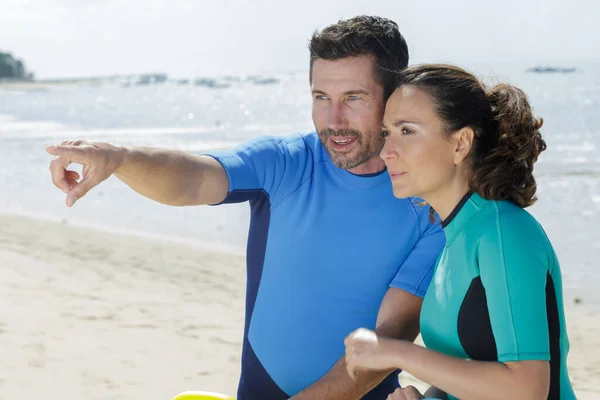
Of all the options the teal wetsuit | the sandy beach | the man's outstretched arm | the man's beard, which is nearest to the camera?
the teal wetsuit

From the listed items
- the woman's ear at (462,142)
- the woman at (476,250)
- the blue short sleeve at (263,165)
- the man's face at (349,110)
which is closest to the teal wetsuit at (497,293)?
A: the woman at (476,250)

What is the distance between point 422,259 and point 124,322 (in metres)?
4.07

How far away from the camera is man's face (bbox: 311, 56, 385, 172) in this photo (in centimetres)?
254

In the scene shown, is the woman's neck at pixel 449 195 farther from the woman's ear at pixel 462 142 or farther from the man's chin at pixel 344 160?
the man's chin at pixel 344 160

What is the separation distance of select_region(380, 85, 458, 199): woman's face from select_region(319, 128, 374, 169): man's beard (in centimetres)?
42

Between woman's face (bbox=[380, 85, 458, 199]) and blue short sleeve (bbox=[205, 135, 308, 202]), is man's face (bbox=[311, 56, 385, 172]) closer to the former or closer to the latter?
blue short sleeve (bbox=[205, 135, 308, 202])

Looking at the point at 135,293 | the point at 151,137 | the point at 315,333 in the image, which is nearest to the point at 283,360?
the point at 315,333

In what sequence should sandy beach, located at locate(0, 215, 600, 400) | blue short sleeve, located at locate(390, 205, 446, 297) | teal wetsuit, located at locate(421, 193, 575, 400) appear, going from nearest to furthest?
teal wetsuit, located at locate(421, 193, 575, 400)
blue short sleeve, located at locate(390, 205, 446, 297)
sandy beach, located at locate(0, 215, 600, 400)

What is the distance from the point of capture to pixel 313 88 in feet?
8.62

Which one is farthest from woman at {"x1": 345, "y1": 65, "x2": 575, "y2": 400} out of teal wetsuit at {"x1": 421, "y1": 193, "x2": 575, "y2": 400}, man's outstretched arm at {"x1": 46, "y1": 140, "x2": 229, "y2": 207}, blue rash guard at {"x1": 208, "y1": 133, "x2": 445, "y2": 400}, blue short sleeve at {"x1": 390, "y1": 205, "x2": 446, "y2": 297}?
man's outstretched arm at {"x1": 46, "y1": 140, "x2": 229, "y2": 207}

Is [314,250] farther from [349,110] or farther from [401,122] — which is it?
[401,122]

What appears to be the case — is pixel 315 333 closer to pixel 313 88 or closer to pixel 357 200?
pixel 357 200

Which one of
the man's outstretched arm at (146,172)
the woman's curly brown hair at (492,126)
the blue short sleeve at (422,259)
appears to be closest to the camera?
the woman's curly brown hair at (492,126)

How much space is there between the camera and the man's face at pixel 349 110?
2.54 metres
